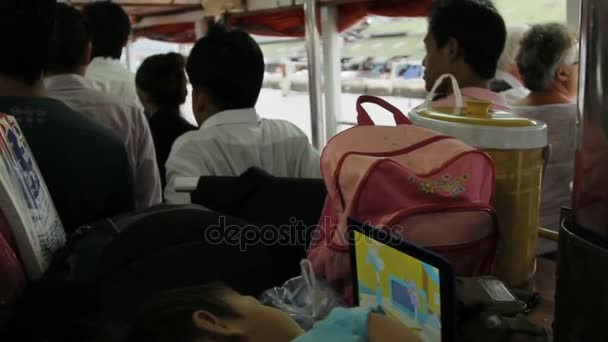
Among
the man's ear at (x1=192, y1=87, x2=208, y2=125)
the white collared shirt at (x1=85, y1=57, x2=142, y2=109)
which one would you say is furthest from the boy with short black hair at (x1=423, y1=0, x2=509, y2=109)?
the white collared shirt at (x1=85, y1=57, x2=142, y2=109)

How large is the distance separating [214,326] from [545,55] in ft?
4.54

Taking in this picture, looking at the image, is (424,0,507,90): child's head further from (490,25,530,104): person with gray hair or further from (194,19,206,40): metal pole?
(194,19,206,40): metal pole

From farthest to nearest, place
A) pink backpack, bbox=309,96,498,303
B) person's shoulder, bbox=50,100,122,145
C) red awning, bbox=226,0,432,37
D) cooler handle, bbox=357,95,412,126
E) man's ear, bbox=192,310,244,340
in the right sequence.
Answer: red awning, bbox=226,0,432,37
person's shoulder, bbox=50,100,122,145
cooler handle, bbox=357,95,412,126
pink backpack, bbox=309,96,498,303
man's ear, bbox=192,310,244,340

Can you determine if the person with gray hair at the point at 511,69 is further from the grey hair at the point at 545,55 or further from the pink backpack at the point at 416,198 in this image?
the pink backpack at the point at 416,198

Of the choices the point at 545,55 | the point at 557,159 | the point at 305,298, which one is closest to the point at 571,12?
the point at 545,55

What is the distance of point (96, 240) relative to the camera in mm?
859

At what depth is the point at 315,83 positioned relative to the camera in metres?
3.62

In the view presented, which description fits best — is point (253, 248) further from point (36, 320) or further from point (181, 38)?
point (181, 38)

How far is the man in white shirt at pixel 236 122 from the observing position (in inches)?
52.2

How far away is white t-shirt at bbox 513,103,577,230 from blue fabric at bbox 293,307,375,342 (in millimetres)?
757

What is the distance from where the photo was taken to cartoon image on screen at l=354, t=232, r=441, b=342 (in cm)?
63

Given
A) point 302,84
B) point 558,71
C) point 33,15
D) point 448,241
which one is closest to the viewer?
point 448,241

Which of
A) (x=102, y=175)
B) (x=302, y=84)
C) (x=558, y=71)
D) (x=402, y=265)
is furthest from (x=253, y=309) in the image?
(x=302, y=84)

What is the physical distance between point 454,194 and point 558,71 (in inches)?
41.2
